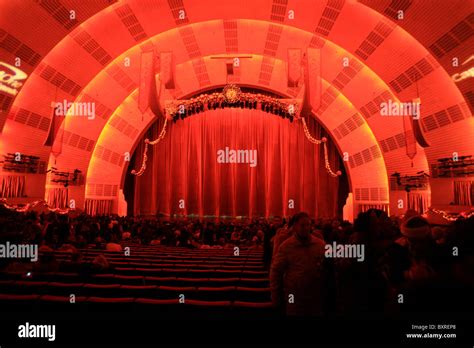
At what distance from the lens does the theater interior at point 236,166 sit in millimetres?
2225

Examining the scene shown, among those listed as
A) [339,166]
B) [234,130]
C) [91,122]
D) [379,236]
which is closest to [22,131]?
[91,122]

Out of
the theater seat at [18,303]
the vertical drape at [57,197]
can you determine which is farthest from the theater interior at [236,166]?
the vertical drape at [57,197]

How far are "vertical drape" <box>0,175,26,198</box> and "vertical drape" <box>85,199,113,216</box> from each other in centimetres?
378

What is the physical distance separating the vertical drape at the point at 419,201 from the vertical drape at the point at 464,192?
72.1 inches

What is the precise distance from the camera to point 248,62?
1711 centimetres

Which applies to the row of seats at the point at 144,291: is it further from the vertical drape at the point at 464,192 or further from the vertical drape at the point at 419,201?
the vertical drape at the point at 419,201

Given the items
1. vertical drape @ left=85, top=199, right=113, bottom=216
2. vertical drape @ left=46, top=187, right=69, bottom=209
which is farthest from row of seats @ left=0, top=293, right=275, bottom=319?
vertical drape @ left=85, top=199, right=113, bottom=216

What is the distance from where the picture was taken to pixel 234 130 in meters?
19.7

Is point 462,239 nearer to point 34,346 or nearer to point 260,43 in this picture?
point 34,346

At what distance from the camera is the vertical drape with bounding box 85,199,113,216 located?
16270mm

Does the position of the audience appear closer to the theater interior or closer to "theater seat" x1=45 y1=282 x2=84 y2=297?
the theater interior

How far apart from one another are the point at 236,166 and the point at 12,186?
1151 cm

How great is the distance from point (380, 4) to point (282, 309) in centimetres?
1137

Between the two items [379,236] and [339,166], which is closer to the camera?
[379,236]
